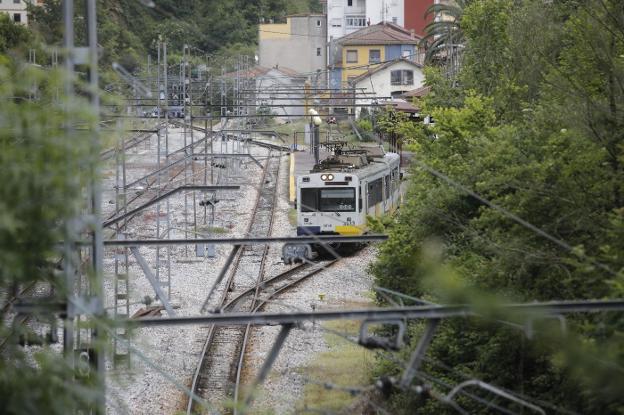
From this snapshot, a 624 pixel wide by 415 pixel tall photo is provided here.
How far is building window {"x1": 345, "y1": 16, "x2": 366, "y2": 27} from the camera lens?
68.5 metres

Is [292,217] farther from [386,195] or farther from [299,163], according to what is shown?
[299,163]

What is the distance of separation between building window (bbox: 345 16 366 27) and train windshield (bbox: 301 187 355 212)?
4835 cm

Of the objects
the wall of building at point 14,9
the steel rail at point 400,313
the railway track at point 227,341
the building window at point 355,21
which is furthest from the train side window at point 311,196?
the building window at point 355,21

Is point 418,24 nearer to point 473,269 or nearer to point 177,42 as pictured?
point 177,42

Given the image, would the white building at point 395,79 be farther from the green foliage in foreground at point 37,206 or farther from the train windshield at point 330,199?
the green foliage in foreground at point 37,206

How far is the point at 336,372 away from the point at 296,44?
53225 mm

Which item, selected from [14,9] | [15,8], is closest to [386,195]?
[14,9]

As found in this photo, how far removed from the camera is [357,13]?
68.8 metres

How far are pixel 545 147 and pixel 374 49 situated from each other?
156ft

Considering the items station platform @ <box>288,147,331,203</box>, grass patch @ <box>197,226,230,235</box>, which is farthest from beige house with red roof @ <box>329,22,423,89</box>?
grass patch @ <box>197,226,230,235</box>

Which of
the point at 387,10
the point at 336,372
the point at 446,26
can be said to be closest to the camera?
the point at 336,372

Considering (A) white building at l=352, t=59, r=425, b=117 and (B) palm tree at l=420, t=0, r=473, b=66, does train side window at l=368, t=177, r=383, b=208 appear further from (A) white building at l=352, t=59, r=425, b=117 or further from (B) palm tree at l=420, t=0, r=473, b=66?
(A) white building at l=352, t=59, r=425, b=117

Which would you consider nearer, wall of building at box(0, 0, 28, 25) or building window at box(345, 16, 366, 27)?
wall of building at box(0, 0, 28, 25)

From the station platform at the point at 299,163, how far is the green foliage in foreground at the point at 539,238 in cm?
1782
